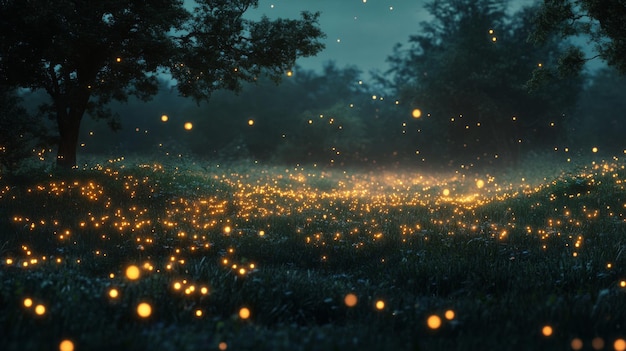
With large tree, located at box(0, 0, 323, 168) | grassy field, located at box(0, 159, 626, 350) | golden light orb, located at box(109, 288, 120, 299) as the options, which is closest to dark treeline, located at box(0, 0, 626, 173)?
large tree, located at box(0, 0, 323, 168)

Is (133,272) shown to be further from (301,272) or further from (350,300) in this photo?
(350,300)

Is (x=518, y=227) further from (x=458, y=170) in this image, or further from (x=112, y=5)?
(x=458, y=170)

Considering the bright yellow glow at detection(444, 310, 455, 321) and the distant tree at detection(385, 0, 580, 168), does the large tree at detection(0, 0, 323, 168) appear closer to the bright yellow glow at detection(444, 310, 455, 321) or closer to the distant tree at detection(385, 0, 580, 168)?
the bright yellow glow at detection(444, 310, 455, 321)

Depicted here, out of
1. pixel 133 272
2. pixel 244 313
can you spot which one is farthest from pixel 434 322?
pixel 133 272

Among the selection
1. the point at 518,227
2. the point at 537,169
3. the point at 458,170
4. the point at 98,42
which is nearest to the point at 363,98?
the point at 458,170

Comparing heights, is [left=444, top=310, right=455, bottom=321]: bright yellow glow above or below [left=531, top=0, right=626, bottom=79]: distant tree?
below

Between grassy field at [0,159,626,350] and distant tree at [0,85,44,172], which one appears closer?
grassy field at [0,159,626,350]

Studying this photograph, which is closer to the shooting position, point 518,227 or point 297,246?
point 297,246

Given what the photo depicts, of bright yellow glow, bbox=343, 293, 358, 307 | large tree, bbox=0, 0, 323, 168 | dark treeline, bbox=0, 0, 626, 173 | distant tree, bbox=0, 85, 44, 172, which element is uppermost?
dark treeline, bbox=0, 0, 626, 173
